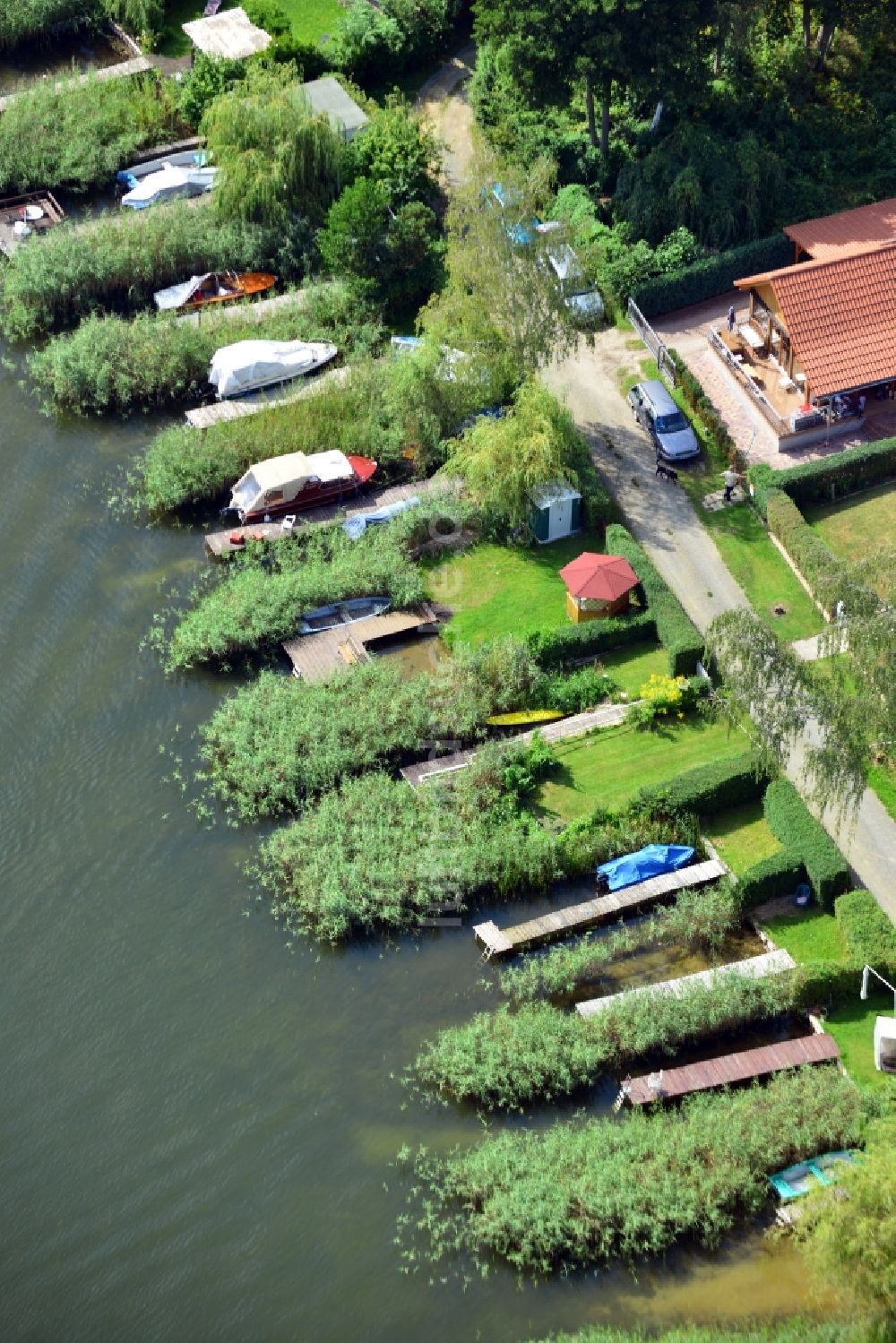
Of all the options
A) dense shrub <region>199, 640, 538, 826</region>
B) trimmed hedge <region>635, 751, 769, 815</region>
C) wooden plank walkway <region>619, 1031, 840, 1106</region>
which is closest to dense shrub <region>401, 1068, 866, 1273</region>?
wooden plank walkway <region>619, 1031, 840, 1106</region>

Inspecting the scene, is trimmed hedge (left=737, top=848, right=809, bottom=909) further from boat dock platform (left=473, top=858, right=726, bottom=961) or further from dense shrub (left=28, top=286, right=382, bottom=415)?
dense shrub (left=28, top=286, right=382, bottom=415)

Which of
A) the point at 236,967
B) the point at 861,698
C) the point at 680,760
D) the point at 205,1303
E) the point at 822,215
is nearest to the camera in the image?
the point at 205,1303

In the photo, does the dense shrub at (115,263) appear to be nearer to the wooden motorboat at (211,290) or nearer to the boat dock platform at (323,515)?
the wooden motorboat at (211,290)

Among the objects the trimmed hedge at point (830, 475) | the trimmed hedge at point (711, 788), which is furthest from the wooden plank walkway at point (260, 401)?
the trimmed hedge at point (711, 788)

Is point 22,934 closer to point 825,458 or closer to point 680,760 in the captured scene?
point 680,760

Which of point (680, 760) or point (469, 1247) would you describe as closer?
point (469, 1247)

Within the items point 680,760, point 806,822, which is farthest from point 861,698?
point 680,760
